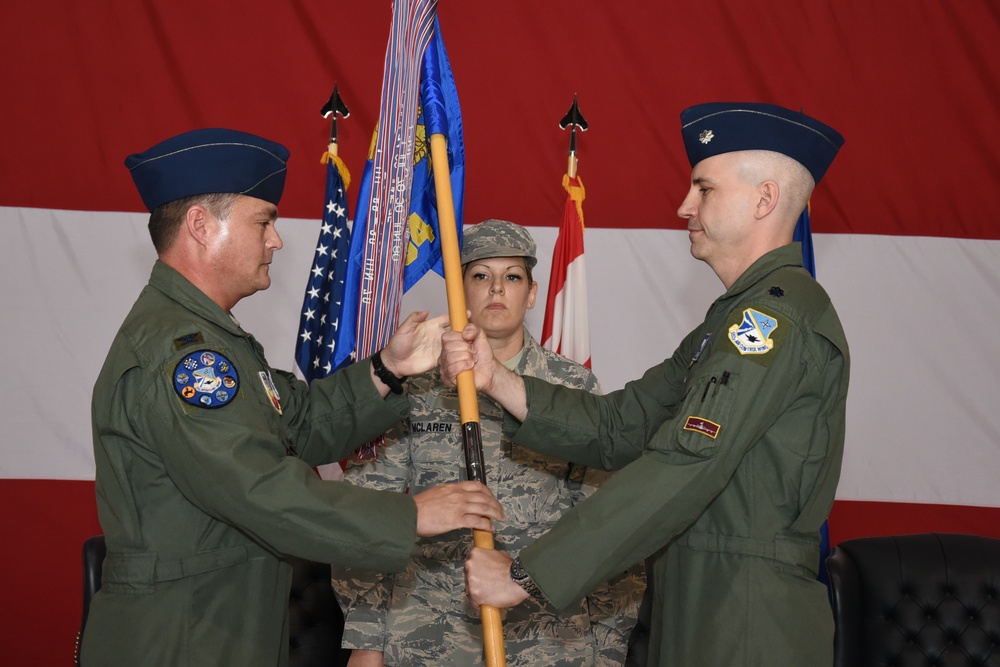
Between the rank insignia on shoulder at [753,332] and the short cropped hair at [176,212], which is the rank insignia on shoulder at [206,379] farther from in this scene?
the rank insignia on shoulder at [753,332]

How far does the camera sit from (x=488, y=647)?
1.91m

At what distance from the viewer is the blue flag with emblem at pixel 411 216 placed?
2.26m

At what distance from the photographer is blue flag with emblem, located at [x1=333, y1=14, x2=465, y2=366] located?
226 centimetres

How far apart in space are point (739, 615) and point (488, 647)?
516 millimetres

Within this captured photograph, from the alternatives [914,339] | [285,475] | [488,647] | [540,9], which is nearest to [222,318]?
[285,475]

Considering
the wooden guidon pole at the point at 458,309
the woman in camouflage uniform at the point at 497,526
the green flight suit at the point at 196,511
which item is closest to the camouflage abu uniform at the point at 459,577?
the woman in camouflage uniform at the point at 497,526

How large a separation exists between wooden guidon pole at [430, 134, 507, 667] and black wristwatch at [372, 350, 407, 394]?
242mm

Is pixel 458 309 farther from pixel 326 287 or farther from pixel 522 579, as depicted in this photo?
pixel 326 287

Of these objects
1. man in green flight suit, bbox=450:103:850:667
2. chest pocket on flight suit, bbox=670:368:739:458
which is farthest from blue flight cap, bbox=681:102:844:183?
chest pocket on flight suit, bbox=670:368:739:458

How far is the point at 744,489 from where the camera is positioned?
70.2 inches

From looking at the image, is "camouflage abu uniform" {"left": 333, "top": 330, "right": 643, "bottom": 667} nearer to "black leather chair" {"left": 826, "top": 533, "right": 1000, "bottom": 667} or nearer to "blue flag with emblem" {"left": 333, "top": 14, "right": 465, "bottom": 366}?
"blue flag with emblem" {"left": 333, "top": 14, "right": 465, "bottom": 366}

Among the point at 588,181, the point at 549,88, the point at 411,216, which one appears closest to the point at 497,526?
the point at 411,216

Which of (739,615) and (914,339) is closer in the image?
(739,615)

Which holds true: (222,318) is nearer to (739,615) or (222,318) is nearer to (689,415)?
(689,415)
